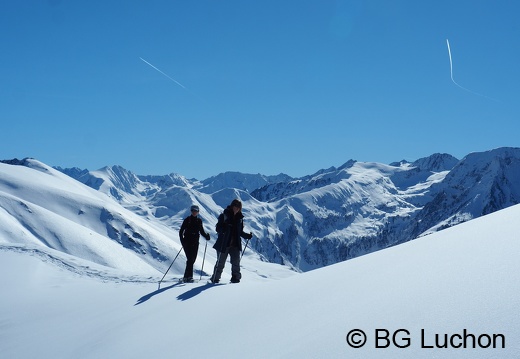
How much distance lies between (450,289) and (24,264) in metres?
17.7

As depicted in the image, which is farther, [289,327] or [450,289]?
[289,327]

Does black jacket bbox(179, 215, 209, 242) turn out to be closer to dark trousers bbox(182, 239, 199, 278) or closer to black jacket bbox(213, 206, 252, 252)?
dark trousers bbox(182, 239, 199, 278)

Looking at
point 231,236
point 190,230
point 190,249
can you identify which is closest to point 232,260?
point 231,236

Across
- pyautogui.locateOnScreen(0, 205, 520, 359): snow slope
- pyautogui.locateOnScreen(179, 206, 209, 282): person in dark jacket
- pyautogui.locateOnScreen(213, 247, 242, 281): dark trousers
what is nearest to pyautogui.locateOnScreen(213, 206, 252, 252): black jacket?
pyautogui.locateOnScreen(213, 247, 242, 281): dark trousers

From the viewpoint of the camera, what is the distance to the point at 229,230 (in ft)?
41.4

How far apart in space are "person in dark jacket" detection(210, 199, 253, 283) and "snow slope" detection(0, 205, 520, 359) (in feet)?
4.59

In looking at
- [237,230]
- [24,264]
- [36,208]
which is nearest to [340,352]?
[237,230]

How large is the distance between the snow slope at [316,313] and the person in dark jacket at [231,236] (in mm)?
1400

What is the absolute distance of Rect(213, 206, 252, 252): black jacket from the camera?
1252 centimetres

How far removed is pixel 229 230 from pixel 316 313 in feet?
21.9

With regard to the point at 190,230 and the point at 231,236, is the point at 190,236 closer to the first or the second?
the point at 190,230

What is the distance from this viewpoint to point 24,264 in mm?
18234

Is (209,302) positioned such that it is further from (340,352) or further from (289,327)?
(340,352)

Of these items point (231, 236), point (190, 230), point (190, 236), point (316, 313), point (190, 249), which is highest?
point (190, 230)
